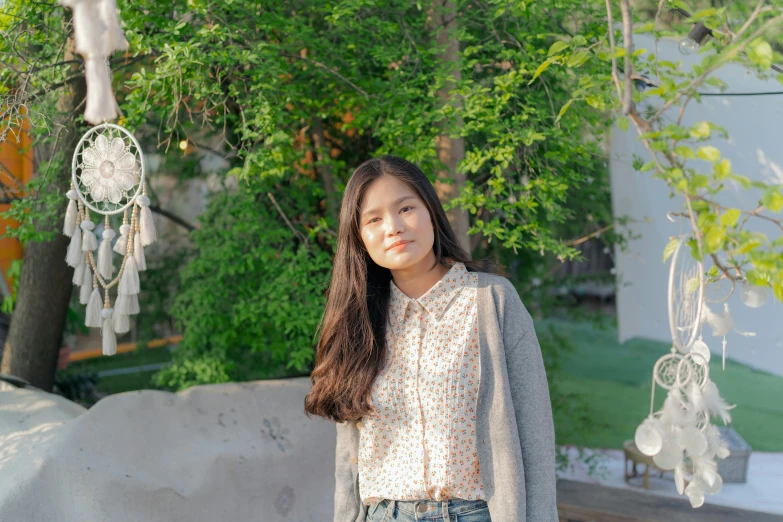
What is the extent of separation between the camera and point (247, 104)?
10.0 feet

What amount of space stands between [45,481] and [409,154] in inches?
73.0

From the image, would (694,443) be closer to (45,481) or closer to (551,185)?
(551,185)

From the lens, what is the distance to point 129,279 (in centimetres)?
260

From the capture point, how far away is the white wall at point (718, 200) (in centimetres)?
387

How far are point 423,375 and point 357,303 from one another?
0.88 feet

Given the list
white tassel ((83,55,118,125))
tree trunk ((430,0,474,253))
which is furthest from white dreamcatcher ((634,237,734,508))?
tree trunk ((430,0,474,253))

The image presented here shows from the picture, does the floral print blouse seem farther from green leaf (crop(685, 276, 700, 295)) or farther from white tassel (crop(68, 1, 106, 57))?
white tassel (crop(68, 1, 106, 57))

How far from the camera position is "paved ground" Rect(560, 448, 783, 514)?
12.6 feet

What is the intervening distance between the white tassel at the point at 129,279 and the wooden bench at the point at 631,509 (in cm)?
206

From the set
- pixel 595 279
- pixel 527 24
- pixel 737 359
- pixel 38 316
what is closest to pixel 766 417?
pixel 737 359

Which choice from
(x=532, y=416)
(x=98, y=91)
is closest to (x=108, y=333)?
(x=98, y=91)

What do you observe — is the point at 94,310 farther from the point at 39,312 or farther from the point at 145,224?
the point at 39,312

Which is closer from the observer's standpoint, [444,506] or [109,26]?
[109,26]

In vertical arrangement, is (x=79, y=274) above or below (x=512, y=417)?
above
